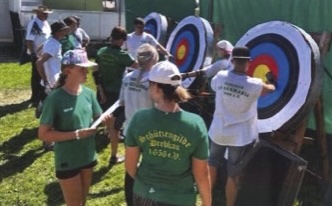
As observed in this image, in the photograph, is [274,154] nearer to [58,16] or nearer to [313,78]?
[313,78]

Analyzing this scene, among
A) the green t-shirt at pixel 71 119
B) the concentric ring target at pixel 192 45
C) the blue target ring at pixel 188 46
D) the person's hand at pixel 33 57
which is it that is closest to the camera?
the green t-shirt at pixel 71 119

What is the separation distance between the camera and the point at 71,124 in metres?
3.18

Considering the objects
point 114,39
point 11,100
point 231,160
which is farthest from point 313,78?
point 11,100

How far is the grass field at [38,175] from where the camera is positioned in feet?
14.9

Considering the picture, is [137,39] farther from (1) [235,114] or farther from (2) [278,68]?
(1) [235,114]

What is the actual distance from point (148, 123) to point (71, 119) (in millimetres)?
948

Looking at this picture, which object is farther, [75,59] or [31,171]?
[31,171]

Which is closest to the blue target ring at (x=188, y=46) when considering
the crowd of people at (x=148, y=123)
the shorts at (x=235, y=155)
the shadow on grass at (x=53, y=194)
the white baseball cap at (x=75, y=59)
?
the crowd of people at (x=148, y=123)

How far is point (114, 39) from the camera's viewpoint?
4.88 m

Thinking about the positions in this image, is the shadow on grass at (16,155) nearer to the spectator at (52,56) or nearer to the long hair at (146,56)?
the spectator at (52,56)

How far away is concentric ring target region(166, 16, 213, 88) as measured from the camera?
6.41 meters

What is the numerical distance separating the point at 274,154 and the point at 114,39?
77.3 inches

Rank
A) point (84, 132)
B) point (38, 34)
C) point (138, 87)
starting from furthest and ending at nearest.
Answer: point (38, 34)
point (138, 87)
point (84, 132)

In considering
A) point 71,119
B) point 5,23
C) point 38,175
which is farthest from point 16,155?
point 5,23
